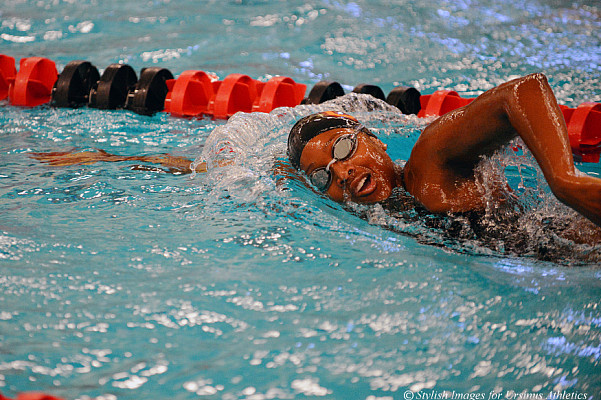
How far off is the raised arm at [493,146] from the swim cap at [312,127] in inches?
14.2

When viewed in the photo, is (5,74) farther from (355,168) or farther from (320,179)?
(355,168)

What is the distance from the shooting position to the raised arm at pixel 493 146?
4.46 ft

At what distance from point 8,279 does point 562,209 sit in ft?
6.08

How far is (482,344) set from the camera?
1.31 m

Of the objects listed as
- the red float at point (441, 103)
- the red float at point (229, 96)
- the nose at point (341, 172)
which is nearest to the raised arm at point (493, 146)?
the nose at point (341, 172)

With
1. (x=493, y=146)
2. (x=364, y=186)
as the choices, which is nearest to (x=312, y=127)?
(x=364, y=186)

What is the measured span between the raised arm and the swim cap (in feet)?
1.18

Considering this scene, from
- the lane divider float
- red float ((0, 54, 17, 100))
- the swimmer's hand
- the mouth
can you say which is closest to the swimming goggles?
the mouth

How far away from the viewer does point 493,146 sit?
1.73 metres

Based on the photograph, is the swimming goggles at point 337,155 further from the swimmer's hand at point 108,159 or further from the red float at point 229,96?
the red float at point 229,96

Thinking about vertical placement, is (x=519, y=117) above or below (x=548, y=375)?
above

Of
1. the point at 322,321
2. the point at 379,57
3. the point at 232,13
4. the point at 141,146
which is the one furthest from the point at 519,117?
the point at 232,13

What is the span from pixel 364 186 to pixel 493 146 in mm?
495

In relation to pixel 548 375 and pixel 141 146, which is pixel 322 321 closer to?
pixel 548 375
